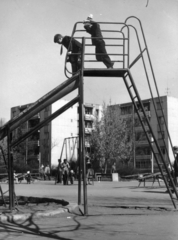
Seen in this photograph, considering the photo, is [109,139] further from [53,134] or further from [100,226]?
[100,226]

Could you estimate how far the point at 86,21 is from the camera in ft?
33.9

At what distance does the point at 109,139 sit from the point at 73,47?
146 ft

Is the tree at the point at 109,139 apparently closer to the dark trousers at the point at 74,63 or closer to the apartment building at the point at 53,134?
the apartment building at the point at 53,134

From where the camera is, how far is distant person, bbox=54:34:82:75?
10.7m

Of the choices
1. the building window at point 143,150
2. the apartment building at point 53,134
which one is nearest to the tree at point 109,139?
the apartment building at point 53,134

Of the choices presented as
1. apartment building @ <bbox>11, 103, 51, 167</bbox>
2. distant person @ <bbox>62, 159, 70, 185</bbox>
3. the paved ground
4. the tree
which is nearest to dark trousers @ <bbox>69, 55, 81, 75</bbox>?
the paved ground

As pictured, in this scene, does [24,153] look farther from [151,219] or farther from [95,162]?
[151,219]

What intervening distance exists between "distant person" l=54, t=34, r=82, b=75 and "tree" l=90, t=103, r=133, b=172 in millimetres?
43902

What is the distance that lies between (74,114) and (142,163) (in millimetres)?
18429

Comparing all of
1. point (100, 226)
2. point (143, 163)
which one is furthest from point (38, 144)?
point (100, 226)

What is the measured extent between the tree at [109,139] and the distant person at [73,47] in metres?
43.9

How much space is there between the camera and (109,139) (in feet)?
180

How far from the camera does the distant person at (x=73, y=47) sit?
1066 centimetres

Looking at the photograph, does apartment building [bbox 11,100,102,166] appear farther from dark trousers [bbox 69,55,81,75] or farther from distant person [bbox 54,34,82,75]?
dark trousers [bbox 69,55,81,75]
